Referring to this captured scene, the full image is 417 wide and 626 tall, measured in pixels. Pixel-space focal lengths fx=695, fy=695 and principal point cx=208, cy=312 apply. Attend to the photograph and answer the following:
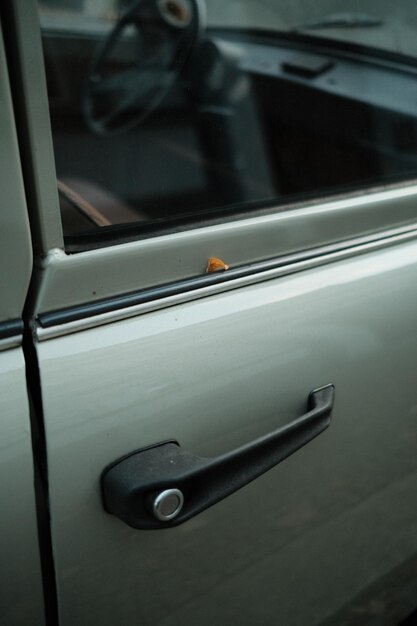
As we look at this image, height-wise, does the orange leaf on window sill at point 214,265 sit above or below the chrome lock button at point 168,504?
above

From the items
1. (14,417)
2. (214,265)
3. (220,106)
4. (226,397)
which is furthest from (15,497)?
(220,106)

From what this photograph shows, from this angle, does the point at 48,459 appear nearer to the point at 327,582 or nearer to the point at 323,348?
the point at 323,348

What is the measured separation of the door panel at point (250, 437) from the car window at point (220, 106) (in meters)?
0.15

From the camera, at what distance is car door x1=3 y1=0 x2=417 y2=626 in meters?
0.83

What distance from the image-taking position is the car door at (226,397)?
830mm

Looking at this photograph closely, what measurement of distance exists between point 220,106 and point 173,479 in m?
1.20

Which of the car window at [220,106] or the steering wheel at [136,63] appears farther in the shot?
the steering wheel at [136,63]

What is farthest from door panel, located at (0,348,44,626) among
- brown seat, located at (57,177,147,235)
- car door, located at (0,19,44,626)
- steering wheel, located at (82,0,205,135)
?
steering wheel, located at (82,0,205,135)

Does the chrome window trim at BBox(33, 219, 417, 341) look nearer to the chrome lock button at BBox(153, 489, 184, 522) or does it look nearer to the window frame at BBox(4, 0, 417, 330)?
the window frame at BBox(4, 0, 417, 330)

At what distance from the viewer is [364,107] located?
1482 millimetres

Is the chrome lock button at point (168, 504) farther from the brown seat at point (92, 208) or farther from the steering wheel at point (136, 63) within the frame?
the steering wheel at point (136, 63)

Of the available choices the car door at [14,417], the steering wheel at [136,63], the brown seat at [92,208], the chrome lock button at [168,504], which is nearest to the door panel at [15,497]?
the car door at [14,417]

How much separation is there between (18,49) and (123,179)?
41 cm

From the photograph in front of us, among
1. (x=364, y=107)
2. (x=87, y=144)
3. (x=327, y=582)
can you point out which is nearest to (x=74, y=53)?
(x=87, y=144)
